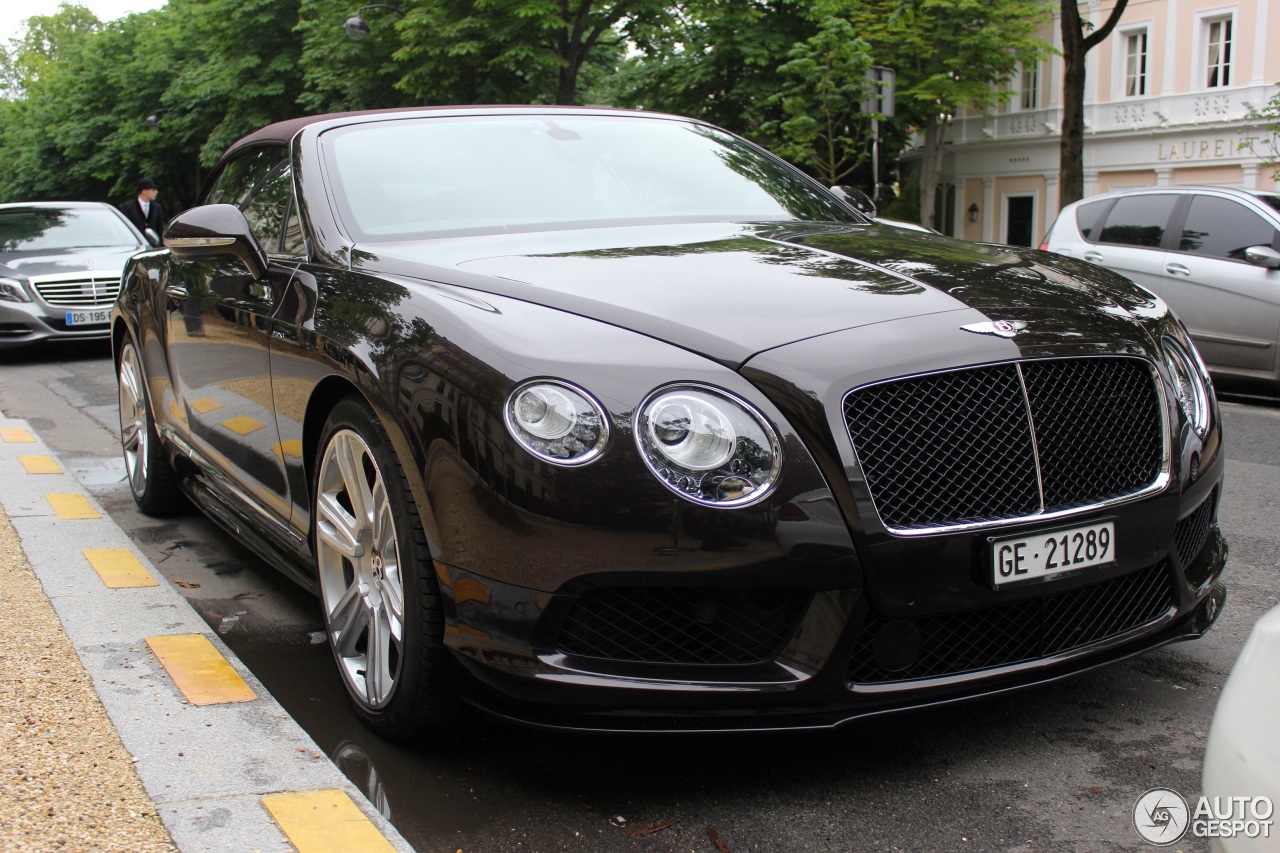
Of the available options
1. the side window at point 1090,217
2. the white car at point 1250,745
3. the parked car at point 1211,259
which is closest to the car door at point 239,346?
the white car at point 1250,745

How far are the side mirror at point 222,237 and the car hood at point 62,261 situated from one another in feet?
33.1

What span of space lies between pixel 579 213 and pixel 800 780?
71.7 inches

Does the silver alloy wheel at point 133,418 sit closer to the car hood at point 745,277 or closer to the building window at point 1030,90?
the car hood at point 745,277

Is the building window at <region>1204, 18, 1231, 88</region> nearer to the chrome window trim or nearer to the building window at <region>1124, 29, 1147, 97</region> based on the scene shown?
the building window at <region>1124, 29, 1147, 97</region>

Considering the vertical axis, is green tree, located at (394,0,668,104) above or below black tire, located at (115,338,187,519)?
above

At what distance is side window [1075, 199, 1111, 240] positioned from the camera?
11.1m

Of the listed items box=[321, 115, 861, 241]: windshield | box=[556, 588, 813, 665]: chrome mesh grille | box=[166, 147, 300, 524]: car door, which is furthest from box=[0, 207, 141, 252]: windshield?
box=[556, 588, 813, 665]: chrome mesh grille

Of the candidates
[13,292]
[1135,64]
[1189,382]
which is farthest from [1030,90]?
[1189,382]

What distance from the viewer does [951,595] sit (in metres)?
2.65

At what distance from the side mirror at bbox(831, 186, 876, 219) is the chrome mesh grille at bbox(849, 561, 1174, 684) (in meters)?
2.16

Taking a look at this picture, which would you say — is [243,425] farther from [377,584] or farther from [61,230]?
[61,230]

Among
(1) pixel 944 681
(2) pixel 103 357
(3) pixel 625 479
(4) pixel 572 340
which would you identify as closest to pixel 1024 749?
(1) pixel 944 681

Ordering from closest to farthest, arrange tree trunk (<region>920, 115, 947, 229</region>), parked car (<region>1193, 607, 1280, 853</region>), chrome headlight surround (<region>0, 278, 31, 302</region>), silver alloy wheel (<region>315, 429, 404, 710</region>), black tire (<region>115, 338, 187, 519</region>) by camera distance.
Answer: parked car (<region>1193, 607, 1280, 853</region>) → silver alloy wheel (<region>315, 429, 404, 710</region>) → black tire (<region>115, 338, 187, 519</region>) → chrome headlight surround (<region>0, 278, 31, 302</region>) → tree trunk (<region>920, 115, 947, 229</region>)

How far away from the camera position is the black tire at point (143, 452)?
5.63 meters
